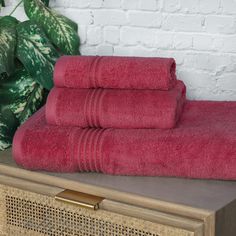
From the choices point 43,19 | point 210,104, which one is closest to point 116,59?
point 210,104

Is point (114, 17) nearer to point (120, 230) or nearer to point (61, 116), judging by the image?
point (61, 116)

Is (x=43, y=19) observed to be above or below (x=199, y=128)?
above

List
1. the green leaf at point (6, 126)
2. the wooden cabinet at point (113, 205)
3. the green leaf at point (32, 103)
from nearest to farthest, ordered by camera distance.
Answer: the wooden cabinet at point (113, 205) < the green leaf at point (6, 126) < the green leaf at point (32, 103)

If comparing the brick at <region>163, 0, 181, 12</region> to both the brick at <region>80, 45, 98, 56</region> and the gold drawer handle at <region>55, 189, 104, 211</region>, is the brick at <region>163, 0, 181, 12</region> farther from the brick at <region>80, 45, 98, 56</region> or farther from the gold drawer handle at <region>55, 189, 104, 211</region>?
the gold drawer handle at <region>55, 189, 104, 211</region>

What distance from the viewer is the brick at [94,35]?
1.27 m

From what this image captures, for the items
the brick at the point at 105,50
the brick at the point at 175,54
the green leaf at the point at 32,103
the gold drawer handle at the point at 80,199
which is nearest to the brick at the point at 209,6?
the brick at the point at 175,54

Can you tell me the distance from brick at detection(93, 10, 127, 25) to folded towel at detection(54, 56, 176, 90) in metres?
0.30

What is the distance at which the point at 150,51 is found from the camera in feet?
4.02

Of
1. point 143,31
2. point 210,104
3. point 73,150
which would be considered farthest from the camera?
point 143,31

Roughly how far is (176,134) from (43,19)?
52cm

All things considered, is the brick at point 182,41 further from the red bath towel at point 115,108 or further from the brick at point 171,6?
the red bath towel at point 115,108

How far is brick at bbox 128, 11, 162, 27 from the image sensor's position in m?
1.20

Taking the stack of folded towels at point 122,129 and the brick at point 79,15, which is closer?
the stack of folded towels at point 122,129

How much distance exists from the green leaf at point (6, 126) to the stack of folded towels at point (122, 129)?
16 cm
